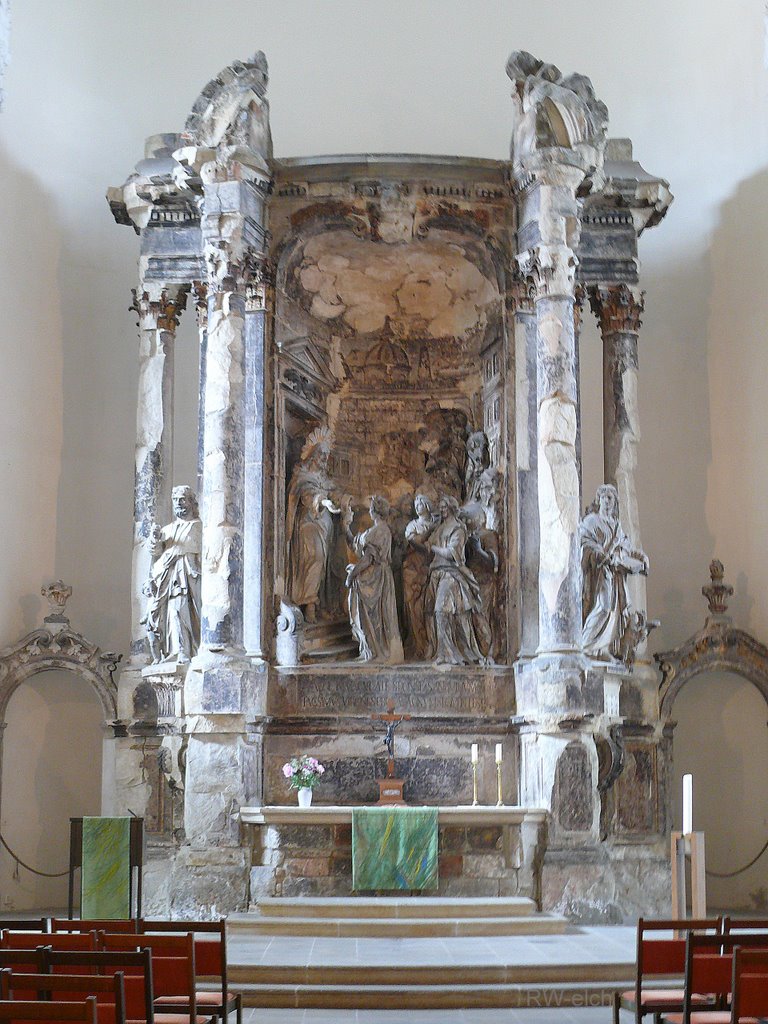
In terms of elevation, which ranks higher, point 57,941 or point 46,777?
point 46,777

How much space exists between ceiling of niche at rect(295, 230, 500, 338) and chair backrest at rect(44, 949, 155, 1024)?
11261mm

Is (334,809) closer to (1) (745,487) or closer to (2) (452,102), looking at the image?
(1) (745,487)

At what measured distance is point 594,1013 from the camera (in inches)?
423

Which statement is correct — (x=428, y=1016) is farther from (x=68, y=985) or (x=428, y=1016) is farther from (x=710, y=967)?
(x=68, y=985)

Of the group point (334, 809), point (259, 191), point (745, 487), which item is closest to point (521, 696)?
point (334, 809)

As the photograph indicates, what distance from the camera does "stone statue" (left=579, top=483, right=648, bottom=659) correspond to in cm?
1619

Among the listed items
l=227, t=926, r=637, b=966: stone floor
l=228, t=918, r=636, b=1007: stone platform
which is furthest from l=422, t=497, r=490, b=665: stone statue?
l=228, t=918, r=636, b=1007: stone platform

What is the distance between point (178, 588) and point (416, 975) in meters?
6.13

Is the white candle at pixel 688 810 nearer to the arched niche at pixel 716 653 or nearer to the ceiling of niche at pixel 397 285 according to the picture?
the arched niche at pixel 716 653

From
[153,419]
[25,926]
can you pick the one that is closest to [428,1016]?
[25,926]

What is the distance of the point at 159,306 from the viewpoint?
1739 cm

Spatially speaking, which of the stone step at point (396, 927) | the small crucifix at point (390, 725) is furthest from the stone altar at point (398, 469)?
the stone step at point (396, 927)

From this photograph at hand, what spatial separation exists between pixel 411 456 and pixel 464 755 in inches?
153

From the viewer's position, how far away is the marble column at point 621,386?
17.2m
